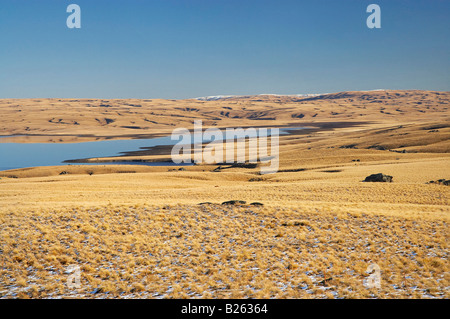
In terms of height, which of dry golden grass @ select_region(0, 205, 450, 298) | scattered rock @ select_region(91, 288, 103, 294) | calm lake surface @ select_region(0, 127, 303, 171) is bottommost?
scattered rock @ select_region(91, 288, 103, 294)

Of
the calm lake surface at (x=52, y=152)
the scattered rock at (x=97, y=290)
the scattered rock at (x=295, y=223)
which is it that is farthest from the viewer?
the calm lake surface at (x=52, y=152)

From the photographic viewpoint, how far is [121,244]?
16.0m

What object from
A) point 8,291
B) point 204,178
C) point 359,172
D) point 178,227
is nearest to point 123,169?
point 204,178

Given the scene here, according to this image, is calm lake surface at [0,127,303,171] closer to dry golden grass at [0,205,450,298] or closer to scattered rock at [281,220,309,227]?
dry golden grass at [0,205,450,298]

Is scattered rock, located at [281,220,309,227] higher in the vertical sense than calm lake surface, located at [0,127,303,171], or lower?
lower

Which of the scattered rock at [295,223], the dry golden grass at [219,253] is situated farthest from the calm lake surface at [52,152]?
the scattered rock at [295,223]

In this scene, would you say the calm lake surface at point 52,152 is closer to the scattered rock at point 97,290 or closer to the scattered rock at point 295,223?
the scattered rock at point 295,223

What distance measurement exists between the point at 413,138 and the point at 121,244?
9593 centimetres

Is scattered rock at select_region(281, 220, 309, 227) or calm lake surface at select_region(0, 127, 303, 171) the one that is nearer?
scattered rock at select_region(281, 220, 309, 227)

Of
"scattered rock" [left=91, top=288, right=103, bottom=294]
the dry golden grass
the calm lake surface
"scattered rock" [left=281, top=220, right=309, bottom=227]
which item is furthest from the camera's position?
the calm lake surface

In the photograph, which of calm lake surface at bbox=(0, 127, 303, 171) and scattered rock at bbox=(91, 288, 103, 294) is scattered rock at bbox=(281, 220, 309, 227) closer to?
scattered rock at bbox=(91, 288, 103, 294)

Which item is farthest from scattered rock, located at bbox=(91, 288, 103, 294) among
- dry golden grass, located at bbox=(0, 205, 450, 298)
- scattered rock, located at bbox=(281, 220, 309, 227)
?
scattered rock, located at bbox=(281, 220, 309, 227)

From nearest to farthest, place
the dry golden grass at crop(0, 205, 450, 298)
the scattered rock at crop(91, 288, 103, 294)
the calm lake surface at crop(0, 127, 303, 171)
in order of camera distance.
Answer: the scattered rock at crop(91, 288, 103, 294) → the dry golden grass at crop(0, 205, 450, 298) → the calm lake surface at crop(0, 127, 303, 171)

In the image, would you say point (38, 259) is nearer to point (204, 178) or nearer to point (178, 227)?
point (178, 227)
